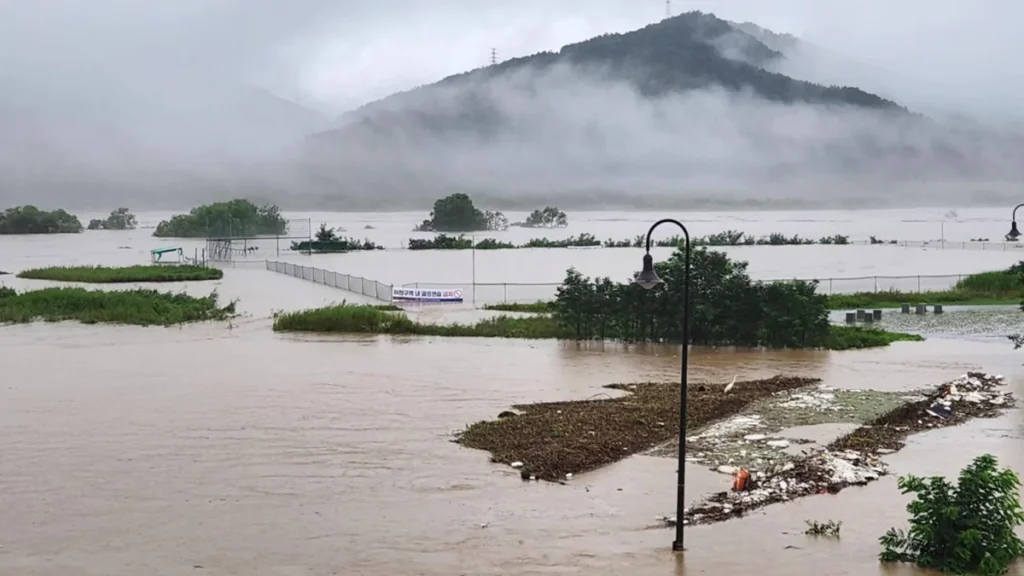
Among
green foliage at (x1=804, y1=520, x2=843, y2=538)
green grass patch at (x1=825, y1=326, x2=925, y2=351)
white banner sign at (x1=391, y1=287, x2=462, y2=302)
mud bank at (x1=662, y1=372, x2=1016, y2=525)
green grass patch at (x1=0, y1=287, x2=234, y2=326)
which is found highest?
white banner sign at (x1=391, y1=287, x2=462, y2=302)

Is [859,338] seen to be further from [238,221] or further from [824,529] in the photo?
Answer: [238,221]

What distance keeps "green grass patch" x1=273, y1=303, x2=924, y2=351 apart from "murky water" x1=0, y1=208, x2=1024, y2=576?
352 cm

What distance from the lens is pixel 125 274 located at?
47.5 metres

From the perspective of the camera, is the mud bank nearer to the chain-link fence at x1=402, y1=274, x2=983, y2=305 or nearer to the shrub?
the chain-link fence at x1=402, y1=274, x2=983, y2=305

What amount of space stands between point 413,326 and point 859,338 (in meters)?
12.2

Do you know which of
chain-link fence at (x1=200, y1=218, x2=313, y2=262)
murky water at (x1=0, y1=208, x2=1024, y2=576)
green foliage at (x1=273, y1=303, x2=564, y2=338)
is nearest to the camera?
murky water at (x1=0, y1=208, x2=1024, y2=576)

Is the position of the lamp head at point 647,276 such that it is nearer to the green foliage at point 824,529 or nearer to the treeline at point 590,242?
the green foliage at point 824,529

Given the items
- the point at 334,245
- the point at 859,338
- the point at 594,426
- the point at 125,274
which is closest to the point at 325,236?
the point at 334,245

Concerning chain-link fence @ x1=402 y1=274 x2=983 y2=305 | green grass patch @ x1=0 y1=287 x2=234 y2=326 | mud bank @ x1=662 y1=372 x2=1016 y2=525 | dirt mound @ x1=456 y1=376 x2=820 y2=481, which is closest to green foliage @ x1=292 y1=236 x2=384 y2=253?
chain-link fence @ x1=402 y1=274 x2=983 y2=305

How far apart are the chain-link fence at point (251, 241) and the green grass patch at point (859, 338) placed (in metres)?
46.5

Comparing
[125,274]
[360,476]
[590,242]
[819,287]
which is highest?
[590,242]

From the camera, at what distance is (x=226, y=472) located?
39.8 ft

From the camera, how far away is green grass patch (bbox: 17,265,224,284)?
46250mm

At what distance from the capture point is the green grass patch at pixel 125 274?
46.2m
